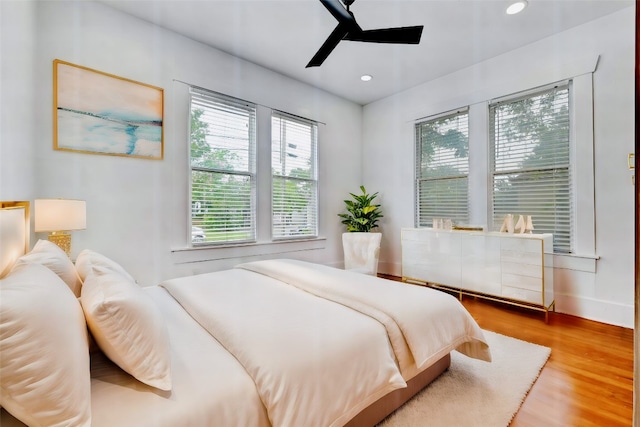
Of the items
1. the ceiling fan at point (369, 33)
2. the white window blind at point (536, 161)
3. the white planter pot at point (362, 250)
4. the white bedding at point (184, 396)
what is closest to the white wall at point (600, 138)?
the white window blind at point (536, 161)

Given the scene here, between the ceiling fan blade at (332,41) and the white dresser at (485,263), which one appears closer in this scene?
the ceiling fan blade at (332,41)

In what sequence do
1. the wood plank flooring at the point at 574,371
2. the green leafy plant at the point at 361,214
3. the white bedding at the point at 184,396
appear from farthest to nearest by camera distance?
the green leafy plant at the point at 361,214 → the wood plank flooring at the point at 574,371 → the white bedding at the point at 184,396

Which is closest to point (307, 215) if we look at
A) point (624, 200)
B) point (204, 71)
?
point (204, 71)

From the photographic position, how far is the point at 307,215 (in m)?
4.64

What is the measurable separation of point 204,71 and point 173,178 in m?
1.37

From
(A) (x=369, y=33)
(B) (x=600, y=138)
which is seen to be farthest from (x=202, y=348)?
(B) (x=600, y=138)

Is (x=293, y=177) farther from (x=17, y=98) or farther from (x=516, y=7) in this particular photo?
(x=516, y=7)

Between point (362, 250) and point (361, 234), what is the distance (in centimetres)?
23

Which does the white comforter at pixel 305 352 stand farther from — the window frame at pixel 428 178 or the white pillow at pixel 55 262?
the window frame at pixel 428 178

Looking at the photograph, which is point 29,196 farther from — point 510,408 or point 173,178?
point 510,408

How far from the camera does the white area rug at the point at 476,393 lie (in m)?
1.55

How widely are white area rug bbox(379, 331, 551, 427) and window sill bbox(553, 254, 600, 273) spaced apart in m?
1.34

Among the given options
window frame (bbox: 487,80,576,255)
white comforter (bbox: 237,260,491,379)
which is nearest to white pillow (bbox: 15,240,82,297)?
white comforter (bbox: 237,260,491,379)

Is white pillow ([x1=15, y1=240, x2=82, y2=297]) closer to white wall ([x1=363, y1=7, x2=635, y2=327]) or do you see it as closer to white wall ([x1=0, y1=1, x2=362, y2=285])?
white wall ([x1=0, y1=1, x2=362, y2=285])
